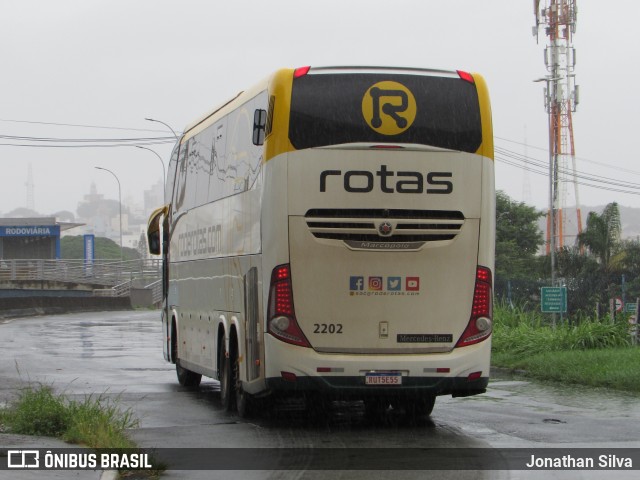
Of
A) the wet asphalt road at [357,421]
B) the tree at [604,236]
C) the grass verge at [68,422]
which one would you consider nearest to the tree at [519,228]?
the tree at [604,236]

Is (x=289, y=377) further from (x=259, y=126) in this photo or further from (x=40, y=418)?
(x=259, y=126)

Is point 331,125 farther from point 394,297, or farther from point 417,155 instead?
point 394,297

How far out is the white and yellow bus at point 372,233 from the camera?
1270cm

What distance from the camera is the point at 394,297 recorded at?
42.1 ft

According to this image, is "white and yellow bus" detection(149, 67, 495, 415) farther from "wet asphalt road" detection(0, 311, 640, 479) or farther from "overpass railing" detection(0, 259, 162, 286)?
"overpass railing" detection(0, 259, 162, 286)

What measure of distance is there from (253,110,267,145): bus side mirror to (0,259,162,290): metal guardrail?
192ft

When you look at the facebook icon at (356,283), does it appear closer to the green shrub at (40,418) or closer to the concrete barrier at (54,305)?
the green shrub at (40,418)

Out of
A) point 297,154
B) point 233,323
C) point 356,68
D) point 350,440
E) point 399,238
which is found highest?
point 356,68

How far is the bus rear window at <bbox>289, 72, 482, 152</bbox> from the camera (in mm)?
12773

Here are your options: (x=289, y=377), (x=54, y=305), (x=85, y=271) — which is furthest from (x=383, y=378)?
(x=85, y=271)

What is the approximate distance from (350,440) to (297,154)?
3.06 meters

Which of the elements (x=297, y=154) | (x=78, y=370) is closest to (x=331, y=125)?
(x=297, y=154)

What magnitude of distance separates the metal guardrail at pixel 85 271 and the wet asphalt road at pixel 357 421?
164 ft

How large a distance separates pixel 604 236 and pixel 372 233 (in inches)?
1217
